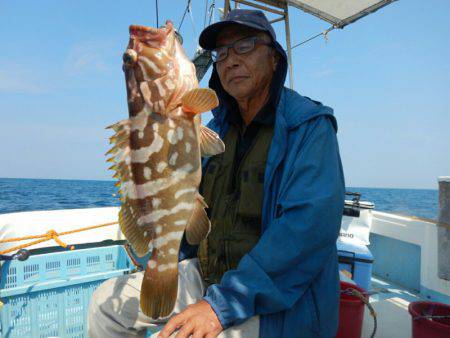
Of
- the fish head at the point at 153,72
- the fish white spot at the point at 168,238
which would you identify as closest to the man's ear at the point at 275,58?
Result: the fish head at the point at 153,72

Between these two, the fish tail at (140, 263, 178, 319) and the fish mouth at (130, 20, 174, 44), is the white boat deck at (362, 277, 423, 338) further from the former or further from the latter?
the fish mouth at (130, 20, 174, 44)

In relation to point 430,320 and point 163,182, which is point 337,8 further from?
point 163,182

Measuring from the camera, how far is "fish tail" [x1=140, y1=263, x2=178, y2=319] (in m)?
1.88

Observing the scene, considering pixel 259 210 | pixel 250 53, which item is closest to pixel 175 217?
pixel 259 210

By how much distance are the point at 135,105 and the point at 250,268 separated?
1.23m

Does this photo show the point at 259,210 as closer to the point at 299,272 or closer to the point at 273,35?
the point at 299,272

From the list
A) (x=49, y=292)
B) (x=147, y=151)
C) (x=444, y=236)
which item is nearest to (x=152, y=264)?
(x=147, y=151)

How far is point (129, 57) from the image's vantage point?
1.94 meters

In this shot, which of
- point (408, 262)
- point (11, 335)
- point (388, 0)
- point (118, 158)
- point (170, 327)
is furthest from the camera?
point (408, 262)

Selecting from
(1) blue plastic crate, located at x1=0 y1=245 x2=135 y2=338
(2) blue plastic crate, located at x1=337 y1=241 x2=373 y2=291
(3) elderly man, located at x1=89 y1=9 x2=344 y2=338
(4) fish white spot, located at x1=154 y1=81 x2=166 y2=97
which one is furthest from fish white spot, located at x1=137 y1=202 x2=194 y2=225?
(2) blue plastic crate, located at x1=337 y1=241 x2=373 y2=291

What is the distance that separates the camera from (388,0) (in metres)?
4.86

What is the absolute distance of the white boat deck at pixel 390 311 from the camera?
3.36m

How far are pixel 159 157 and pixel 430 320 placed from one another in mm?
2700

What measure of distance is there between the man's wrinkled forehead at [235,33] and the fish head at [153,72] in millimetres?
763
